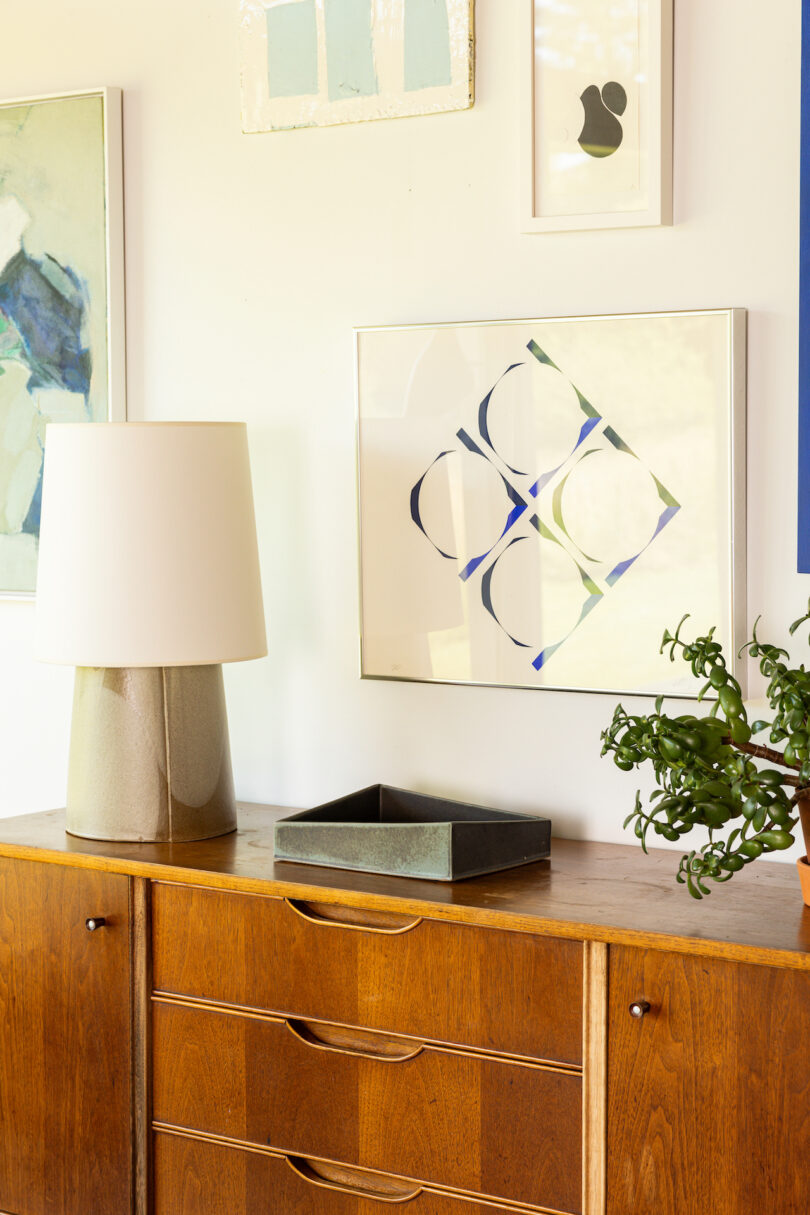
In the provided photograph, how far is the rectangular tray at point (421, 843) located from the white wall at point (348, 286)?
0.56 feet

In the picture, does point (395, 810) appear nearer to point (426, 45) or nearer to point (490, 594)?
point (490, 594)

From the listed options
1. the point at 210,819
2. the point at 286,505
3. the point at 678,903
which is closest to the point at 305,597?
the point at 286,505

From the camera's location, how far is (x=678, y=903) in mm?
1605

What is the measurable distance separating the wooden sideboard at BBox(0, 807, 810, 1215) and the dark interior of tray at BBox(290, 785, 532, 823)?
10cm

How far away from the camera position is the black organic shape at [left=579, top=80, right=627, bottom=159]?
1.84 m

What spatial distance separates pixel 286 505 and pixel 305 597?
0.14 m

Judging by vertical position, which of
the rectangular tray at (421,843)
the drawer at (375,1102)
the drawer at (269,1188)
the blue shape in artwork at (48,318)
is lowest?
the drawer at (269,1188)

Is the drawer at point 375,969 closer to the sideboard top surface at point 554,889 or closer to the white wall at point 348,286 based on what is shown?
the sideboard top surface at point 554,889

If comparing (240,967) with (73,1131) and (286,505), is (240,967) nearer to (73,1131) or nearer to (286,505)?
(73,1131)

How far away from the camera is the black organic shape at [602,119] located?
1.84 m

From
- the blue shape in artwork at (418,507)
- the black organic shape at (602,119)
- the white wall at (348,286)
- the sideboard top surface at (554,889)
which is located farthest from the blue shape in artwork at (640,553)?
the black organic shape at (602,119)

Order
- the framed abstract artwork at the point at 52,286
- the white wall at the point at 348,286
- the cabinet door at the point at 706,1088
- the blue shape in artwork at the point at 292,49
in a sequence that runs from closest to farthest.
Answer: the cabinet door at the point at 706,1088 → the white wall at the point at 348,286 → the blue shape in artwork at the point at 292,49 → the framed abstract artwork at the point at 52,286

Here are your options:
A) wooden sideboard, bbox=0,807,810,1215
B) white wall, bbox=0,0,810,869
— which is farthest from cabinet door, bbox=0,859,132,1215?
white wall, bbox=0,0,810,869

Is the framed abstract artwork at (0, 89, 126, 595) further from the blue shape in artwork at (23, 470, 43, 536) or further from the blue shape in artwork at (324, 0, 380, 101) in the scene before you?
the blue shape in artwork at (324, 0, 380, 101)
